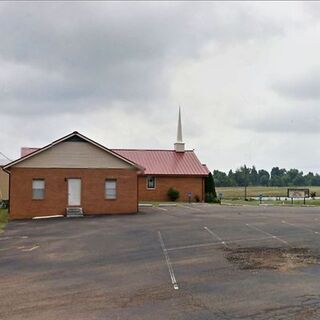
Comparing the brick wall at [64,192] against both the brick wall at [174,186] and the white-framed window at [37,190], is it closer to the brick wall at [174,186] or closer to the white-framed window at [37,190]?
the white-framed window at [37,190]

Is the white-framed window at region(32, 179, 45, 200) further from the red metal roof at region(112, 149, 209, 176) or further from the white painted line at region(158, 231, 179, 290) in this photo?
the red metal roof at region(112, 149, 209, 176)

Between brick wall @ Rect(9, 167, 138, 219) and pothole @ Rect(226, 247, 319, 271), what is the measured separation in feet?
64.4

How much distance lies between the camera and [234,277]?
42.7 feet

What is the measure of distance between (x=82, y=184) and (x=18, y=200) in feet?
13.3

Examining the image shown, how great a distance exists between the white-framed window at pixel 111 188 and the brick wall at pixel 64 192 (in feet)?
0.71

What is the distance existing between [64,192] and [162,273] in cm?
2344

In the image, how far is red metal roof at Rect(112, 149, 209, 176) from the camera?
173 ft

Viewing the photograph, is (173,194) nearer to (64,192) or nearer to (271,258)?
(64,192)

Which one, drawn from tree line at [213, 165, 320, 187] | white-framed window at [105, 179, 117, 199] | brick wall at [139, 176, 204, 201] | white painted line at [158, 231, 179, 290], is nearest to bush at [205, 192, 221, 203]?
brick wall at [139, 176, 204, 201]

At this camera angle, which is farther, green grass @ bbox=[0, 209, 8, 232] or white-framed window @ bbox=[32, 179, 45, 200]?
white-framed window @ bbox=[32, 179, 45, 200]

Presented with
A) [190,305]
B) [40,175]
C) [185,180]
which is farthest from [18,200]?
[190,305]

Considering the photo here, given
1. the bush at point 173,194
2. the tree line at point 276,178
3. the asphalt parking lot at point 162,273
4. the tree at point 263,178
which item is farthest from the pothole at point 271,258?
the tree at point 263,178

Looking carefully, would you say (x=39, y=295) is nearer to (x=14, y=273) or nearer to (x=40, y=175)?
(x=14, y=273)

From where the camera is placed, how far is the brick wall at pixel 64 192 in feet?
117
